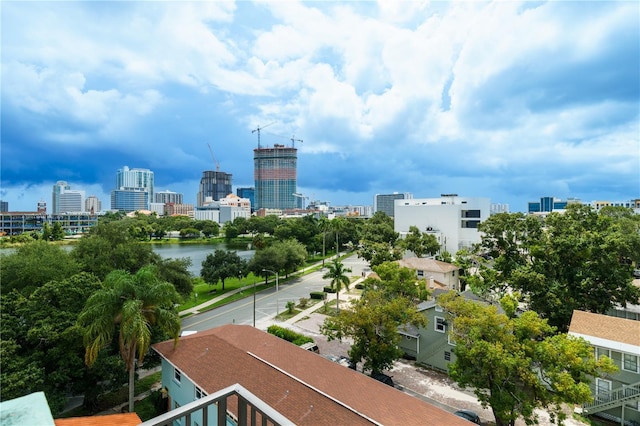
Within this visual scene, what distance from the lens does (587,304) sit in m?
20.9

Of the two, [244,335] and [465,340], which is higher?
[465,340]

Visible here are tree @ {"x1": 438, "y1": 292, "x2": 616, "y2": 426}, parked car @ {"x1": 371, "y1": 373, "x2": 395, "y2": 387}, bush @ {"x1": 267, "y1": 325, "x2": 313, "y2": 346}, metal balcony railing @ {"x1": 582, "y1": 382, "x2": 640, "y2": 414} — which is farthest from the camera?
bush @ {"x1": 267, "y1": 325, "x2": 313, "y2": 346}

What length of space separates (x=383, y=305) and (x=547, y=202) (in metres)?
183

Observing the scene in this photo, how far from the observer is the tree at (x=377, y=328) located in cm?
1573

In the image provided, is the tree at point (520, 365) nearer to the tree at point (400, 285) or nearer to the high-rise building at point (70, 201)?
the tree at point (400, 285)

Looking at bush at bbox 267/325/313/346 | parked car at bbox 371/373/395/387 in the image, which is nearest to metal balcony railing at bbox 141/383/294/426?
parked car at bbox 371/373/395/387

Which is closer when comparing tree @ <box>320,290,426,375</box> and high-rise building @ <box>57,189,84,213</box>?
tree @ <box>320,290,426,375</box>

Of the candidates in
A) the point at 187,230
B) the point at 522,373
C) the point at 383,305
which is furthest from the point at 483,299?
the point at 187,230

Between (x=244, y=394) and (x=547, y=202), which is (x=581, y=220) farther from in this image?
(x=547, y=202)

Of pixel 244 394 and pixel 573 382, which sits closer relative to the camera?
pixel 244 394

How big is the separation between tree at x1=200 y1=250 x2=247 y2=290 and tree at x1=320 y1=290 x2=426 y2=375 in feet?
64.3

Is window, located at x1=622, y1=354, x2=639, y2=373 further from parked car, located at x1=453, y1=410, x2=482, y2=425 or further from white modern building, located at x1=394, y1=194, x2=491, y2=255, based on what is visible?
white modern building, located at x1=394, y1=194, x2=491, y2=255

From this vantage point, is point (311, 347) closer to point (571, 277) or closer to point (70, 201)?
point (571, 277)

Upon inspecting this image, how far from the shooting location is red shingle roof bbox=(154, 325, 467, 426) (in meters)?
9.93
